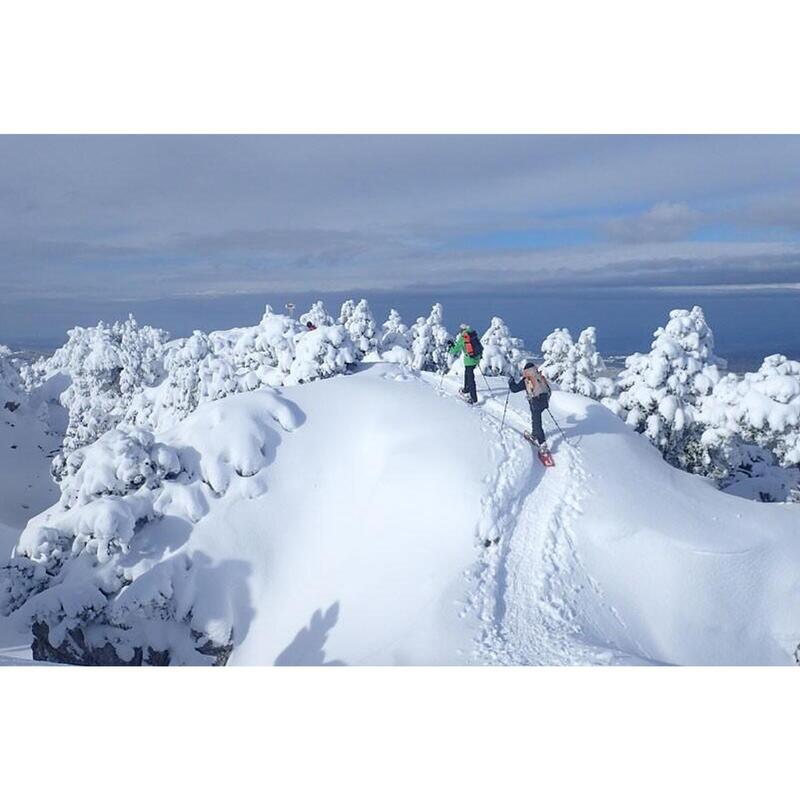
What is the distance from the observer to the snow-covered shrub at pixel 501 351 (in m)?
25.9

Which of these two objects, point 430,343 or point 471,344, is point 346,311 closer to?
point 430,343

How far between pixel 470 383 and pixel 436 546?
5.15 meters

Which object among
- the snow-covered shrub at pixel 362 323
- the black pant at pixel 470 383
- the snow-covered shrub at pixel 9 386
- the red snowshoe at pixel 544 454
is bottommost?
the snow-covered shrub at pixel 9 386

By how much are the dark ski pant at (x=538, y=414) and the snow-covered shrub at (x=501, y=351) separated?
13.0 meters

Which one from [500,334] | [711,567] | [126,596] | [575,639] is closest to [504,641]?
[575,639]

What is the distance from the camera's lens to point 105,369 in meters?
37.7

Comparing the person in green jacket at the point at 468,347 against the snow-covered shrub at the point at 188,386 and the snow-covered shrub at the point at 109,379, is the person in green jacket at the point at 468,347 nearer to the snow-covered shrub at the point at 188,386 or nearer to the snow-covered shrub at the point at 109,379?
the snow-covered shrub at the point at 188,386

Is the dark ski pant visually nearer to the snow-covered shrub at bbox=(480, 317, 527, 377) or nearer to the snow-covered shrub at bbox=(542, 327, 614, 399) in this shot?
the snow-covered shrub at bbox=(542, 327, 614, 399)


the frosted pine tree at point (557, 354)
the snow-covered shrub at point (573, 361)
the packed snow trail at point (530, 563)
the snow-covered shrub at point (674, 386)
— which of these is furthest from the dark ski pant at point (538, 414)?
the frosted pine tree at point (557, 354)

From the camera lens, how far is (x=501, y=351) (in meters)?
28.2

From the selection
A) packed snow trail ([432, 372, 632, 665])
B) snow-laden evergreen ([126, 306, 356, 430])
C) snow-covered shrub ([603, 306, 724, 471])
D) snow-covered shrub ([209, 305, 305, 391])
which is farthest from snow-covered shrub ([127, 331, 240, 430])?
snow-covered shrub ([603, 306, 724, 471])

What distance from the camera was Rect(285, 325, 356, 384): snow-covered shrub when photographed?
1752cm

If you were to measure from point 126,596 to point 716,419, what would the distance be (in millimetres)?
16081

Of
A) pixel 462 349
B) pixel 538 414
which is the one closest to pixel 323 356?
pixel 462 349
